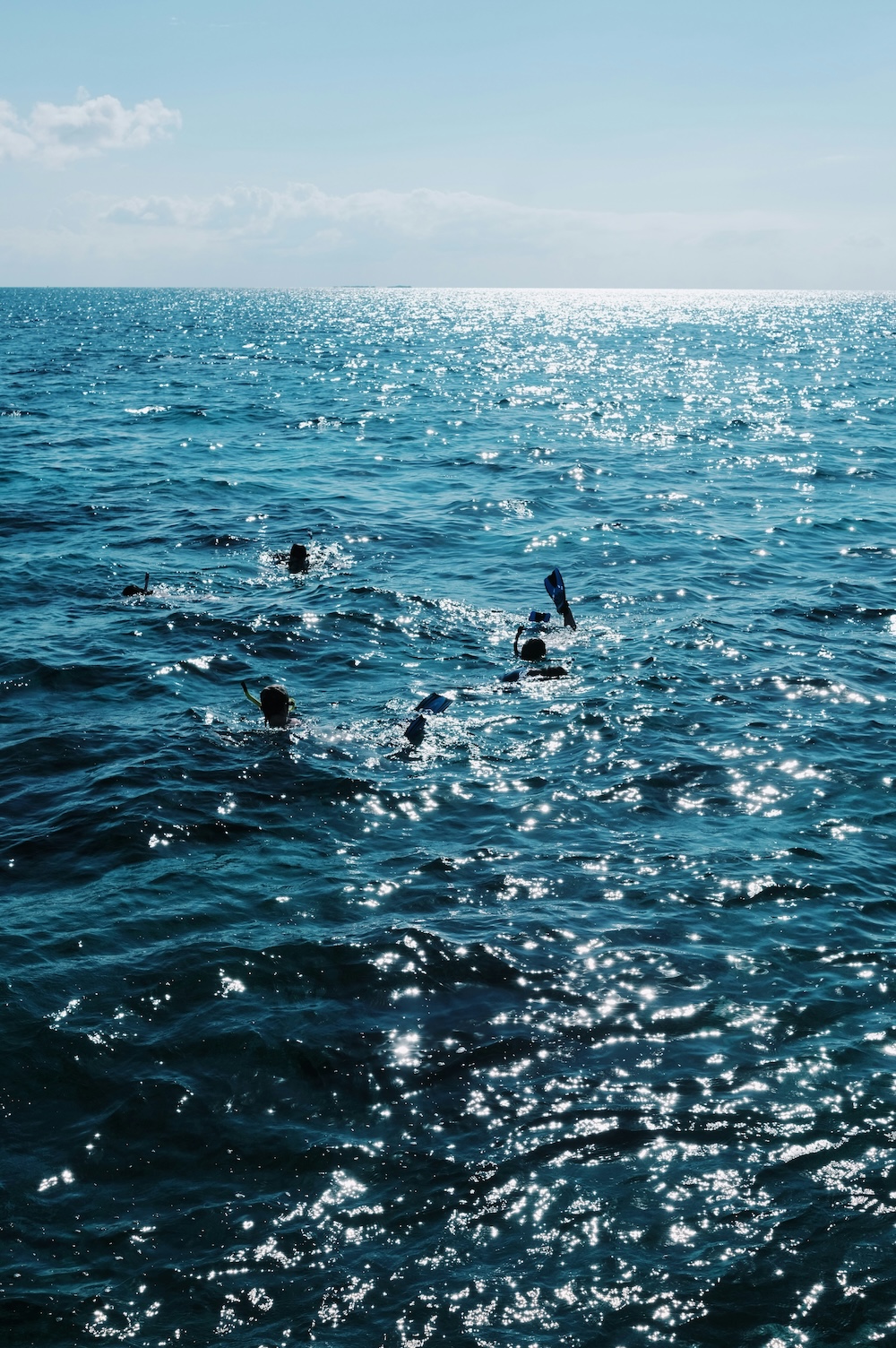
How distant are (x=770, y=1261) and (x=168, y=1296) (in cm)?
485

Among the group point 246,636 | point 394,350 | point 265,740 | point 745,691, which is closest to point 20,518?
point 246,636

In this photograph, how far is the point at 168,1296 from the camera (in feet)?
25.8

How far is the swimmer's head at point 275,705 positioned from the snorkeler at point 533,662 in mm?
4716

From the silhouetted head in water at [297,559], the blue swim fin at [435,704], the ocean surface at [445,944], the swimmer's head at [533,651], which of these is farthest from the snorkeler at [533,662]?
the silhouetted head in water at [297,559]

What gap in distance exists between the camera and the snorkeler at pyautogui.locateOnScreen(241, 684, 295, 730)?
1750 centimetres

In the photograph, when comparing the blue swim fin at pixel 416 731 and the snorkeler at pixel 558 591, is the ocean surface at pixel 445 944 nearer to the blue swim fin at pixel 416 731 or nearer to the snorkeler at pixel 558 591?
the blue swim fin at pixel 416 731

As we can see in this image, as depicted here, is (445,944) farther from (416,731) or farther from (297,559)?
(297,559)

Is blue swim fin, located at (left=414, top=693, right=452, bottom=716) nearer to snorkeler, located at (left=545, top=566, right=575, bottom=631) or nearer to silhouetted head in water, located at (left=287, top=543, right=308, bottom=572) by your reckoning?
snorkeler, located at (left=545, top=566, right=575, bottom=631)

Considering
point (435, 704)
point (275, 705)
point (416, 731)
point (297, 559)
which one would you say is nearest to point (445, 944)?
point (416, 731)

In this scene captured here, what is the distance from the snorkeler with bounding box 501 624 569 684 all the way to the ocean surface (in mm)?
277

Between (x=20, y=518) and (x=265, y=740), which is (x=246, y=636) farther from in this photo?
(x=20, y=518)

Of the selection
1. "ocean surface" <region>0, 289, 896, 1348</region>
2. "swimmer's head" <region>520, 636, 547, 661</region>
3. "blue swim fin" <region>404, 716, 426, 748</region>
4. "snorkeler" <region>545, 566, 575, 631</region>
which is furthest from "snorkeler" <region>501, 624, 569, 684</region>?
"blue swim fin" <region>404, 716, 426, 748</region>

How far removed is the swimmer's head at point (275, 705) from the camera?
1750 cm

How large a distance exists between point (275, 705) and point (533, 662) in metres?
6.11
